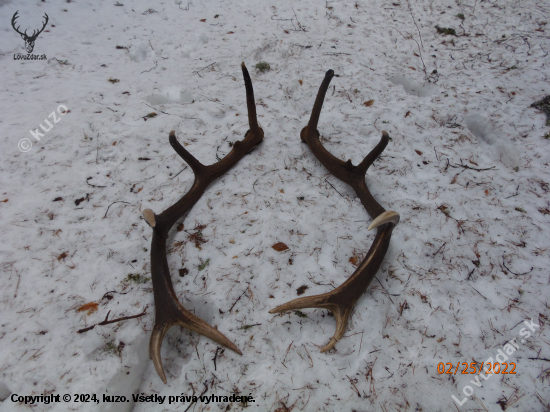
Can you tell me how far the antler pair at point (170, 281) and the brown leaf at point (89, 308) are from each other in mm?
495

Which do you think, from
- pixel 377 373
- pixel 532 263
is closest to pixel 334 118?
pixel 532 263

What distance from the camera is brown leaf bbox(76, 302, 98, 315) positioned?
6.84 ft

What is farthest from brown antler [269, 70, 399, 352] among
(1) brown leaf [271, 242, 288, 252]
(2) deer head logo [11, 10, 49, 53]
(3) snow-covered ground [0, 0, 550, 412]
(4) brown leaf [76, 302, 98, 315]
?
(2) deer head logo [11, 10, 49, 53]

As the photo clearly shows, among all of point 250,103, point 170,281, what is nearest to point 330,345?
point 170,281

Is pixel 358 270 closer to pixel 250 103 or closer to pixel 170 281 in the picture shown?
pixel 170 281

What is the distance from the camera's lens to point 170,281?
82.8 inches

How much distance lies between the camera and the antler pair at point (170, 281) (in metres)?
1.90

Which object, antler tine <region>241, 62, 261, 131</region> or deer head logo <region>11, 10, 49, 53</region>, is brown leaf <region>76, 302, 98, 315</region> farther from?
deer head logo <region>11, 10, 49, 53</region>

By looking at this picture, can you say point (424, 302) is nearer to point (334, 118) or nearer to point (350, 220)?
point (350, 220)

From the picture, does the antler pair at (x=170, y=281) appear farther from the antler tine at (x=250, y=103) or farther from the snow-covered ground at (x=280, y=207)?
the snow-covered ground at (x=280, y=207)

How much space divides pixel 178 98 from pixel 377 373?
141 inches
